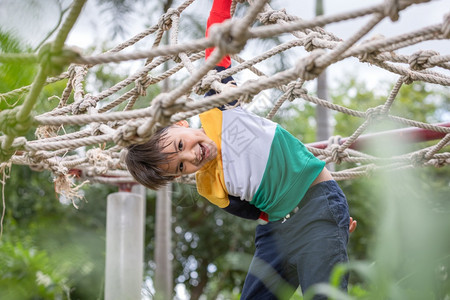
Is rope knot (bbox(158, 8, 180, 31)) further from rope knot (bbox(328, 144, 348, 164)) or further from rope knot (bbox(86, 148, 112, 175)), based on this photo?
rope knot (bbox(328, 144, 348, 164))

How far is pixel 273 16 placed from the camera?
1.52 m

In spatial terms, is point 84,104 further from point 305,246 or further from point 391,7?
point 391,7

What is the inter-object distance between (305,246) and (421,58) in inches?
18.1

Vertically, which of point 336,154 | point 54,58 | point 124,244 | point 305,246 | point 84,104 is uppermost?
point 54,58

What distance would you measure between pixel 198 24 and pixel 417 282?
3939 mm

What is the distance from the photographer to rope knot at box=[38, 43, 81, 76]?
775 millimetres

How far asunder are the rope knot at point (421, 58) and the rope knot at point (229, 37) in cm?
43

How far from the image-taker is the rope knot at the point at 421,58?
3.42ft

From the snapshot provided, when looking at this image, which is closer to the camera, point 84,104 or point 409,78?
point 409,78

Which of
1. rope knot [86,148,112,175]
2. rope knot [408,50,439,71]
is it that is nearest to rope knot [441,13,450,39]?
rope knot [408,50,439,71]

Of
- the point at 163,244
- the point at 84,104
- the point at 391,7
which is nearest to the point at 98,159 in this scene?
the point at 84,104

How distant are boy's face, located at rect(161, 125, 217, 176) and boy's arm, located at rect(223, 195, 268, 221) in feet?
0.47

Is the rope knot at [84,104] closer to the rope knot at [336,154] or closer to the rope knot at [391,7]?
the rope knot at [336,154]

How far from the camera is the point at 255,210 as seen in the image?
4.59ft
